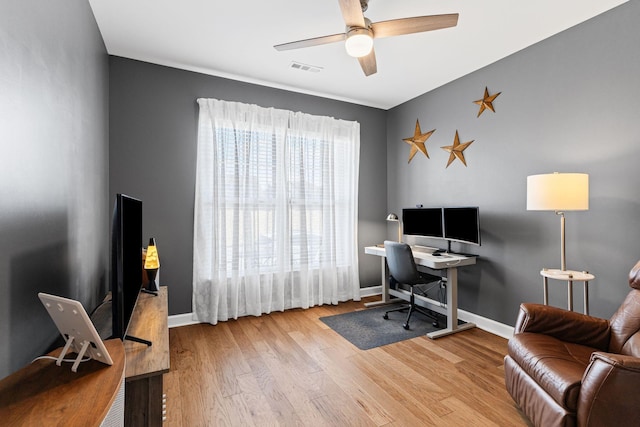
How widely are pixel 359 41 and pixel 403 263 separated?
2.13 m

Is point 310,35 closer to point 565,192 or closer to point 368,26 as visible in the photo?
point 368,26

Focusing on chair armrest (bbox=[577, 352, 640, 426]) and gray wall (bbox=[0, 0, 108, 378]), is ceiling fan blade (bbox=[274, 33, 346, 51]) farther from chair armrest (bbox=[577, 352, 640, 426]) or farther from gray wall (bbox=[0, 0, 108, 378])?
chair armrest (bbox=[577, 352, 640, 426])

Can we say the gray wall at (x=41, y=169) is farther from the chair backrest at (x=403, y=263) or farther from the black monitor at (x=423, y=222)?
the black monitor at (x=423, y=222)

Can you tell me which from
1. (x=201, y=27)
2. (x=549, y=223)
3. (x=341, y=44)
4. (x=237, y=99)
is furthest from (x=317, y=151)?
(x=549, y=223)

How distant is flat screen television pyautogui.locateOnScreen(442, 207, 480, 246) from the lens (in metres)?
3.13

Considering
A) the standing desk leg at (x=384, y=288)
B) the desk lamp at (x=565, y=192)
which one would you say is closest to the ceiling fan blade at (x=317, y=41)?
the desk lamp at (x=565, y=192)

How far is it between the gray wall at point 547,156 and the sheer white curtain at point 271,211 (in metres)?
1.24

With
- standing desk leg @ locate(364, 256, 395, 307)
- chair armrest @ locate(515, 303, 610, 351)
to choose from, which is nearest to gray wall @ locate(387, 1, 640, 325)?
chair armrest @ locate(515, 303, 610, 351)

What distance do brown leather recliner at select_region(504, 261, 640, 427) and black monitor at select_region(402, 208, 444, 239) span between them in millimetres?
1618

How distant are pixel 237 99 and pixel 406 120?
2.28m

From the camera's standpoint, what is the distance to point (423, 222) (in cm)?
378

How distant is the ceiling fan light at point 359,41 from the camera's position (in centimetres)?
204

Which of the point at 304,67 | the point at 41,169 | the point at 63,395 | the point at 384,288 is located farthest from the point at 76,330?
the point at 384,288

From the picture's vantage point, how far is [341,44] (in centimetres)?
283
